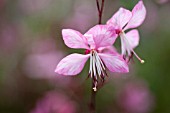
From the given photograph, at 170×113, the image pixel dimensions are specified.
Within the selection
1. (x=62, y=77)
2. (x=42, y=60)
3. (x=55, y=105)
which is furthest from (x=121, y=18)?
(x=42, y=60)

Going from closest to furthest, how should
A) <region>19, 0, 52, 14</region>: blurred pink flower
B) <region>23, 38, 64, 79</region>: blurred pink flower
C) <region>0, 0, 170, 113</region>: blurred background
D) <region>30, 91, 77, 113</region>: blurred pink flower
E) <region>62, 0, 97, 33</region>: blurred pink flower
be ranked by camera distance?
<region>30, 91, 77, 113</region>: blurred pink flower → <region>0, 0, 170, 113</region>: blurred background → <region>23, 38, 64, 79</region>: blurred pink flower → <region>62, 0, 97, 33</region>: blurred pink flower → <region>19, 0, 52, 14</region>: blurred pink flower

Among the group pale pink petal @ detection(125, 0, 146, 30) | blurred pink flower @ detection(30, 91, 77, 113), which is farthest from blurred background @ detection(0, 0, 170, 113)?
pale pink petal @ detection(125, 0, 146, 30)

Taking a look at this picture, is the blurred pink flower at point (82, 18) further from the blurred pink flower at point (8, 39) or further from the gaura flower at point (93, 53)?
the gaura flower at point (93, 53)

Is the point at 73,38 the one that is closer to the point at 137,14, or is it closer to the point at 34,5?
the point at 137,14

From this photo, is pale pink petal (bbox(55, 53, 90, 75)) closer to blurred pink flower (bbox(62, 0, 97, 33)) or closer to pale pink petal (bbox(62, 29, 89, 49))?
pale pink petal (bbox(62, 29, 89, 49))

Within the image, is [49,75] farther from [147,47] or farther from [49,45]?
[147,47]

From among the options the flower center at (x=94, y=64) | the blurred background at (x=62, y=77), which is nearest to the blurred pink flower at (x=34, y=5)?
the blurred background at (x=62, y=77)
